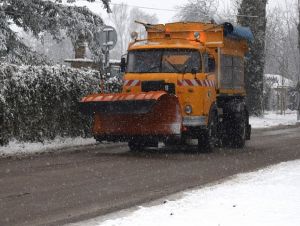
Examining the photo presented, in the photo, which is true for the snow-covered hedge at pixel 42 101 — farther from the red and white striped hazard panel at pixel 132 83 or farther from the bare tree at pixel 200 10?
the bare tree at pixel 200 10

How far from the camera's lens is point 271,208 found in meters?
7.75

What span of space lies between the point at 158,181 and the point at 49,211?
296cm

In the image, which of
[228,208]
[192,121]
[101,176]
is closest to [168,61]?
[192,121]

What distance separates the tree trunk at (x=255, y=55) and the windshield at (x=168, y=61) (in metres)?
18.6

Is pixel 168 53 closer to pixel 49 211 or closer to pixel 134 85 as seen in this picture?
pixel 134 85

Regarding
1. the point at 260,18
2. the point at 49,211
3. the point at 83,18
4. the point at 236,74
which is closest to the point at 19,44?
the point at 83,18

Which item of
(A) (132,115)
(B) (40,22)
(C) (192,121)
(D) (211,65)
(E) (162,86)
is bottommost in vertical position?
(C) (192,121)

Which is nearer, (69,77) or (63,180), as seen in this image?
(63,180)

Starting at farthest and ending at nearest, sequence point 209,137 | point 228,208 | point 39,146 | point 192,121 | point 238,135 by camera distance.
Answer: point 238,135 → point 39,146 → point 209,137 → point 192,121 → point 228,208

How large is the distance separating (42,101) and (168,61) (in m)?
3.44

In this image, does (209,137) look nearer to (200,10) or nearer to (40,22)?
(40,22)

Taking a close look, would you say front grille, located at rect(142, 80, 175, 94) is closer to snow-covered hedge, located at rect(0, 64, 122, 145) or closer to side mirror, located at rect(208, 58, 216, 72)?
side mirror, located at rect(208, 58, 216, 72)

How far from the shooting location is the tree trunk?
33.5 m

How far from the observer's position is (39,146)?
15828 mm
